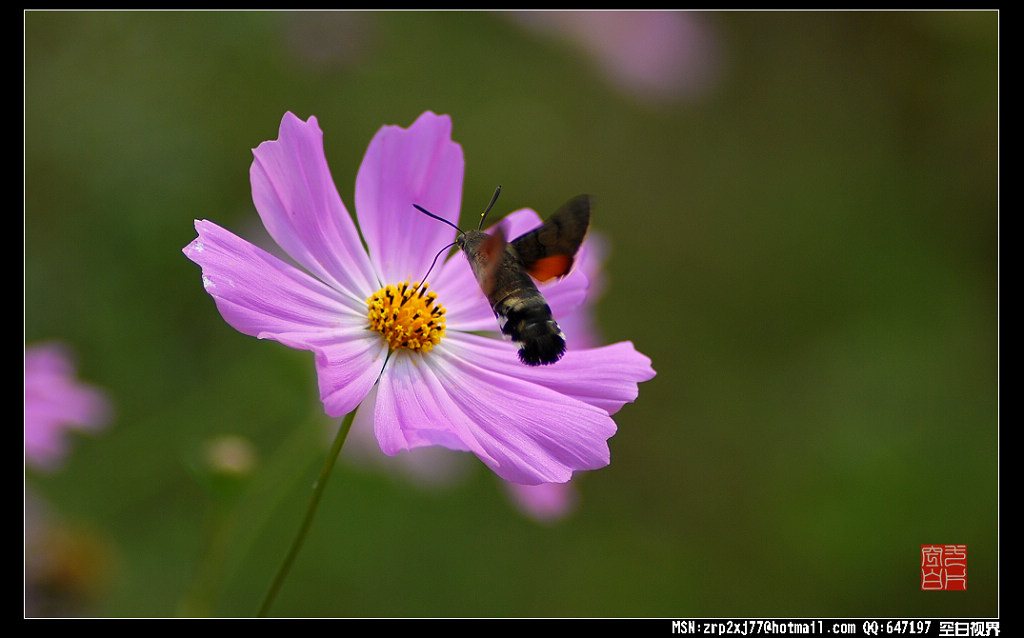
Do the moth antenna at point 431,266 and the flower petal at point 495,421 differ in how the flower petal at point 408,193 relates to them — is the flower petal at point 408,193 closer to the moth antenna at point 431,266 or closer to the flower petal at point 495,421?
the moth antenna at point 431,266

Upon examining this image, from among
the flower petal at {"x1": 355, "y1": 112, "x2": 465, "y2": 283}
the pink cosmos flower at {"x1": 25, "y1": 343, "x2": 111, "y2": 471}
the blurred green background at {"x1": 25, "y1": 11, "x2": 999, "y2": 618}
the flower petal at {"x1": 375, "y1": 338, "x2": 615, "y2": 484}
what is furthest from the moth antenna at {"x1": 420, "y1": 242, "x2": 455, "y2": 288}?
the pink cosmos flower at {"x1": 25, "y1": 343, "x2": 111, "y2": 471}

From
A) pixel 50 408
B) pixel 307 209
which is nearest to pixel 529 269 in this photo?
pixel 307 209

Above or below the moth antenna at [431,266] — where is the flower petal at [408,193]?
above

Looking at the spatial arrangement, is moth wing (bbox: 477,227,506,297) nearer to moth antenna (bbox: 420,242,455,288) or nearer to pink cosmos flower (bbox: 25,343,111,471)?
moth antenna (bbox: 420,242,455,288)

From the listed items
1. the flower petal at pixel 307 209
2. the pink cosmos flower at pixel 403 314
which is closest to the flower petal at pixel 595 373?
the pink cosmos flower at pixel 403 314

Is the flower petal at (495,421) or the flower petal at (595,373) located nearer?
the flower petal at (495,421)

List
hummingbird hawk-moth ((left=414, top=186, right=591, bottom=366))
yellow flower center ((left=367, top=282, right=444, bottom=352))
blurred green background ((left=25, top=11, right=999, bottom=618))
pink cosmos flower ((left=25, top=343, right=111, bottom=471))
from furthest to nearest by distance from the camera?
blurred green background ((left=25, top=11, right=999, bottom=618)) < pink cosmos flower ((left=25, top=343, right=111, bottom=471)) < yellow flower center ((left=367, top=282, right=444, bottom=352)) < hummingbird hawk-moth ((left=414, top=186, right=591, bottom=366))
